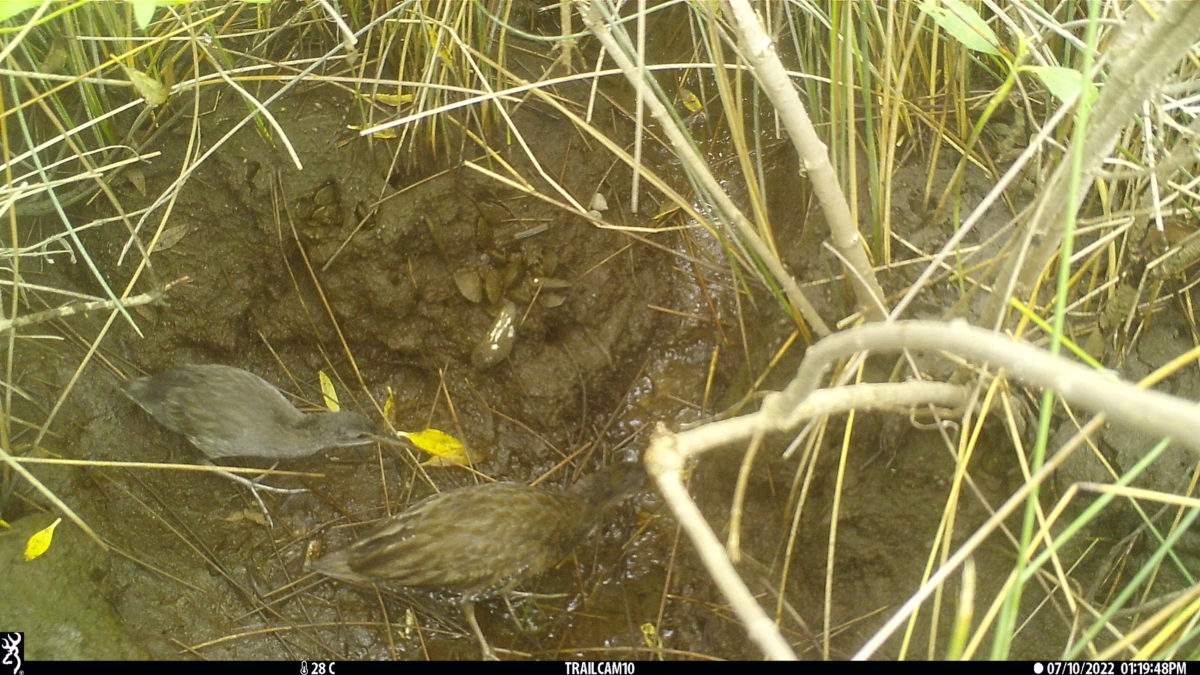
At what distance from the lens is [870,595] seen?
2398 mm

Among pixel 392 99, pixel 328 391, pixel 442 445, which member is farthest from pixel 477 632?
pixel 392 99

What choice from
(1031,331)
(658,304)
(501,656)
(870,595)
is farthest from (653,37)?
(501,656)

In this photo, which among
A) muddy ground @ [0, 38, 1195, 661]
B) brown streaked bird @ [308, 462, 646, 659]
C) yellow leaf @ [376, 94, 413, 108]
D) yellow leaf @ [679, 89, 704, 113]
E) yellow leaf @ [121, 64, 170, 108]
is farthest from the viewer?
yellow leaf @ [679, 89, 704, 113]

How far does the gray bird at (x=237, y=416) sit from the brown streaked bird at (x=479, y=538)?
40 centimetres

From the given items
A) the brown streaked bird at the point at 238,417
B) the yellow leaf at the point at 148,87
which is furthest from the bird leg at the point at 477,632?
the yellow leaf at the point at 148,87

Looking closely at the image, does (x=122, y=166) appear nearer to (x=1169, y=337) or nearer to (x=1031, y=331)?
(x=1031, y=331)

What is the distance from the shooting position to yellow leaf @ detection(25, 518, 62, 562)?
8.03 ft

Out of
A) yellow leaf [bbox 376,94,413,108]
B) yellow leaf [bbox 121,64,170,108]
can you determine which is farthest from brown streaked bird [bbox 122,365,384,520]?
yellow leaf [bbox 376,94,413,108]

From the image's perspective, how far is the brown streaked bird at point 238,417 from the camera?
2740 mm

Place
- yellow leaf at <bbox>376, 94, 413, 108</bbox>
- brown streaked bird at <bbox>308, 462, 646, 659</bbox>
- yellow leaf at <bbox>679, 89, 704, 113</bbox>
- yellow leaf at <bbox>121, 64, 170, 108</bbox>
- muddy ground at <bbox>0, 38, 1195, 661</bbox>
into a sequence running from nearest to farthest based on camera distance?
yellow leaf at <bbox>121, 64, 170, 108</bbox> → muddy ground at <bbox>0, 38, 1195, 661</bbox> → brown streaked bird at <bbox>308, 462, 646, 659</bbox> → yellow leaf at <bbox>376, 94, 413, 108</bbox> → yellow leaf at <bbox>679, 89, 704, 113</bbox>

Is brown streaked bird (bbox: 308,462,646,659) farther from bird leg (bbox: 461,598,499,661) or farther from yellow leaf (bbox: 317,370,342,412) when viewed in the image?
yellow leaf (bbox: 317,370,342,412)

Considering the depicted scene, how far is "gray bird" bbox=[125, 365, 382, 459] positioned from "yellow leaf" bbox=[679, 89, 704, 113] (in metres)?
1.74

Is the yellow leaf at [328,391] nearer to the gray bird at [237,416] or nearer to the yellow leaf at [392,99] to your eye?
the gray bird at [237,416]

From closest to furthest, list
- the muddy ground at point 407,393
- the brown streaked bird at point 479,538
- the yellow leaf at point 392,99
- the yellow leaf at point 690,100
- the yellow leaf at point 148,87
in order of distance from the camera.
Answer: the yellow leaf at point 148,87 < the muddy ground at point 407,393 < the brown streaked bird at point 479,538 < the yellow leaf at point 392,99 < the yellow leaf at point 690,100
